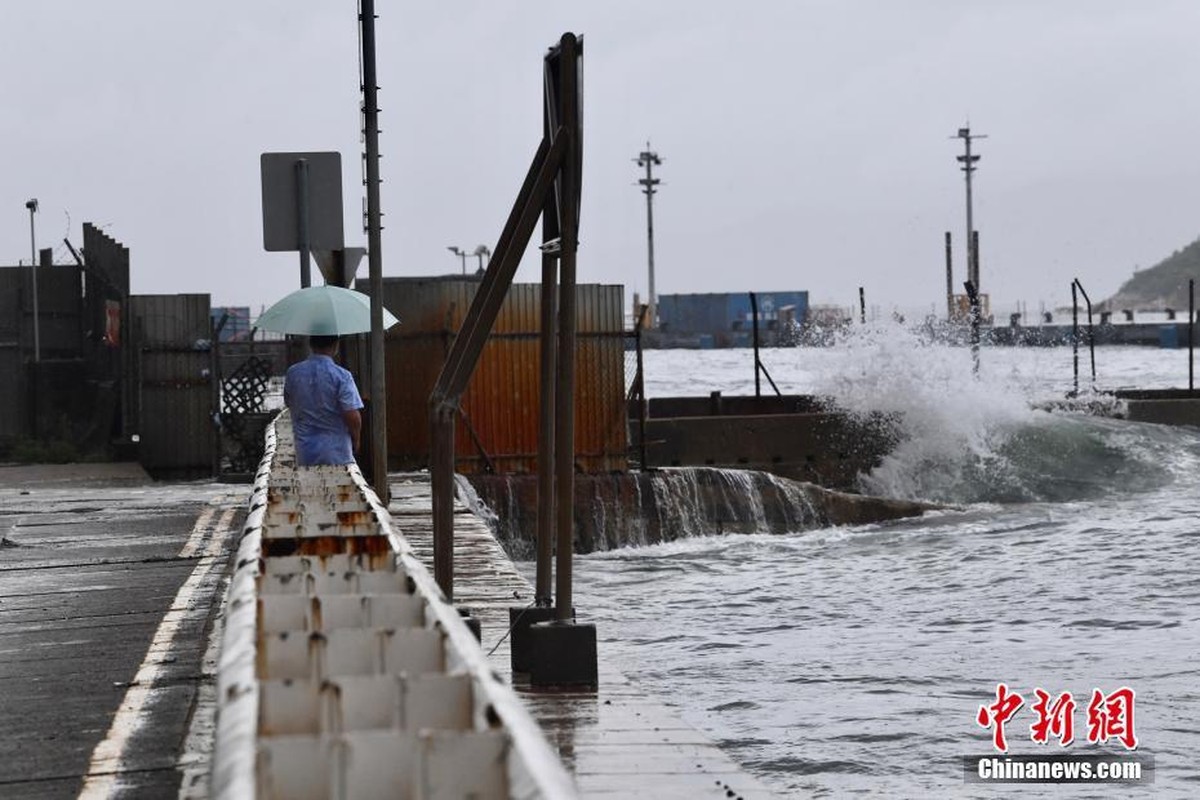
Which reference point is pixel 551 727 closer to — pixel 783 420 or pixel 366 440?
pixel 366 440

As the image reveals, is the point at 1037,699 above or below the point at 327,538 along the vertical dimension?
below

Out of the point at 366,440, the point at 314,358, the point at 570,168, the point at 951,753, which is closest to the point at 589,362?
the point at 366,440

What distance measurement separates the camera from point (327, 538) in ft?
24.2

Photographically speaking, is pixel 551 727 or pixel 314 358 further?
pixel 314 358

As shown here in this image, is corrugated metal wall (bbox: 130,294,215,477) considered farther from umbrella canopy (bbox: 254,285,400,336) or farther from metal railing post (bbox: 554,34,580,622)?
metal railing post (bbox: 554,34,580,622)

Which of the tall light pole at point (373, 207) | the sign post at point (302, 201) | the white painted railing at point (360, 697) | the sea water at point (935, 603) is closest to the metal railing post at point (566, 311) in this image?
the sea water at point (935, 603)

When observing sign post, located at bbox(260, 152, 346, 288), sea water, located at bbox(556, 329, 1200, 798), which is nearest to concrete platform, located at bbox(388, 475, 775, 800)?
sea water, located at bbox(556, 329, 1200, 798)

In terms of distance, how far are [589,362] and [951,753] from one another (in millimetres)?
14225

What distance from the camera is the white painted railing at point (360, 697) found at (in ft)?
13.5

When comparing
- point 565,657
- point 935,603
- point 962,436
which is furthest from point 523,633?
point 962,436

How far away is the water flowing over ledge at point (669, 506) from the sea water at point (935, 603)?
0.35 m

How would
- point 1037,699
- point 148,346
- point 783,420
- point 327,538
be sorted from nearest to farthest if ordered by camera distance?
point 327,538 < point 1037,699 < point 148,346 < point 783,420

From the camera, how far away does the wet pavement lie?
8000 millimetres

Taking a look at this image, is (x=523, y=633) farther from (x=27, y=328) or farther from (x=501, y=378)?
(x=27, y=328)
